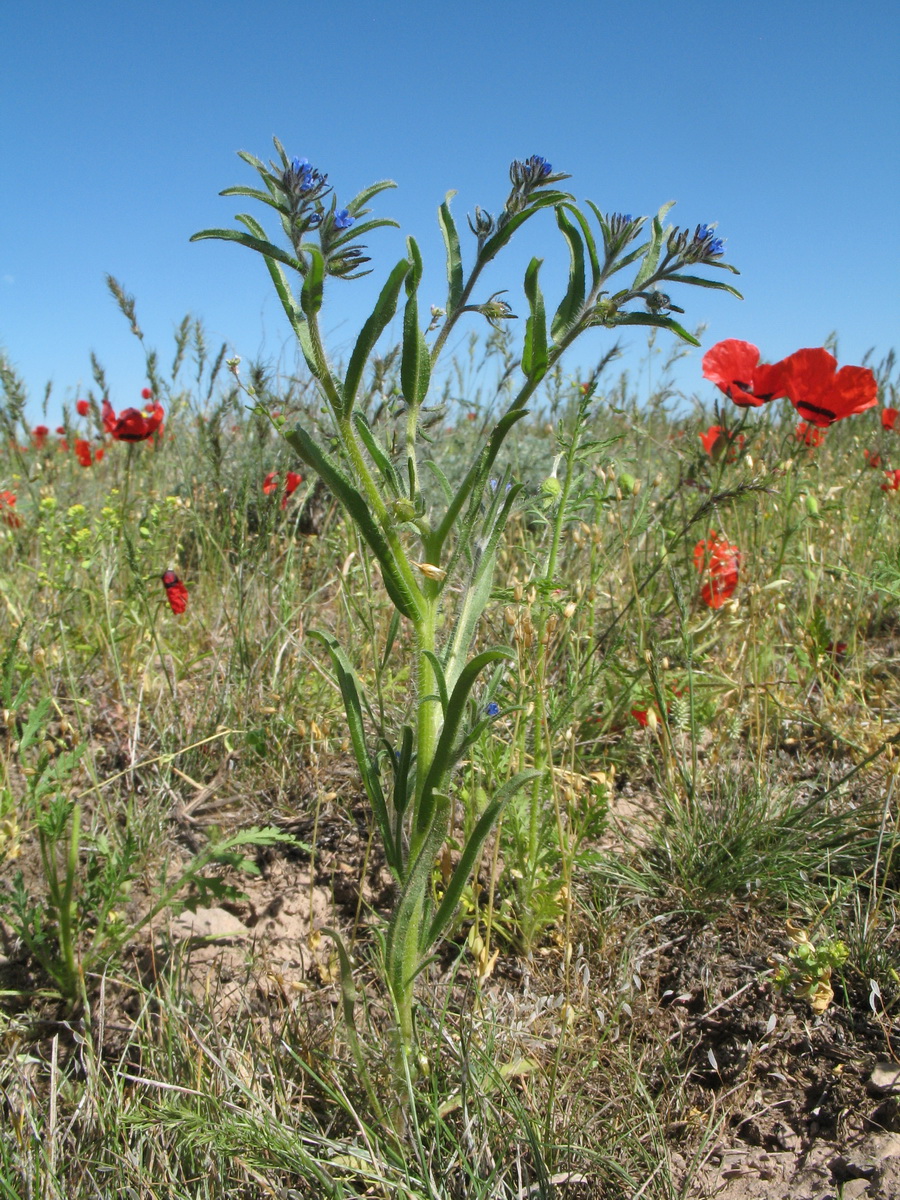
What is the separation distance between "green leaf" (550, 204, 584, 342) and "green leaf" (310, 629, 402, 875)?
545mm

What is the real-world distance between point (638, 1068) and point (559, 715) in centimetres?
72

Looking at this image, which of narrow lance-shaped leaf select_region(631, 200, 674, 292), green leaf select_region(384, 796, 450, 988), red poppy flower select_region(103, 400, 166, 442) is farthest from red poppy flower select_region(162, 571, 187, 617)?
narrow lance-shaped leaf select_region(631, 200, 674, 292)

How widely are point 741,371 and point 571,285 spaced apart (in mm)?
1322

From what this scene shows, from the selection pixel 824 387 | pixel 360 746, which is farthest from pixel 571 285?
pixel 824 387

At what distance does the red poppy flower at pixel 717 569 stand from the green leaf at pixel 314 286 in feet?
4.62

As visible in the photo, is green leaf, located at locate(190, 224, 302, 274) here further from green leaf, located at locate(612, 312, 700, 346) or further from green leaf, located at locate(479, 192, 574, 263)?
green leaf, located at locate(612, 312, 700, 346)

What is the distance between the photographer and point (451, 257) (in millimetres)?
1114

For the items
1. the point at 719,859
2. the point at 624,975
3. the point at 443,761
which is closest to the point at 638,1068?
the point at 624,975

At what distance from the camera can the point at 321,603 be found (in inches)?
115

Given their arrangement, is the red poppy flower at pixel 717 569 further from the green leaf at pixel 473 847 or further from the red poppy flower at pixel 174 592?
the red poppy flower at pixel 174 592

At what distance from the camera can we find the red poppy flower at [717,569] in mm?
2158

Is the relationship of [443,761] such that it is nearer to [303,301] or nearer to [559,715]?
[303,301]

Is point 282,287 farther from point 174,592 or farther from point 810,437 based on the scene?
point 810,437

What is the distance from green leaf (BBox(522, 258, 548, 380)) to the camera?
103 cm
